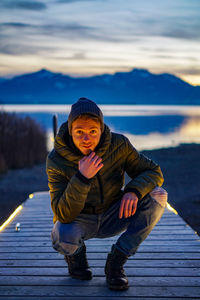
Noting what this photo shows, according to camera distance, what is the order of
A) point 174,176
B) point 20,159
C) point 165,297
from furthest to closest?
point 20,159 → point 174,176 → point 165,297

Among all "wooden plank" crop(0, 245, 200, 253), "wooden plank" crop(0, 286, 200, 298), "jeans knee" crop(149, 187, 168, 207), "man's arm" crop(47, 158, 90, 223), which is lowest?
"wooden plank" crop(0, 245, 200, 253)

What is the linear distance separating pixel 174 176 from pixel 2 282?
7.77 m

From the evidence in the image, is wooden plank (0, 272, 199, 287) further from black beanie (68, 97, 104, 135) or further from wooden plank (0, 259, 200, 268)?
black beanie (68, 97, 104, 135)

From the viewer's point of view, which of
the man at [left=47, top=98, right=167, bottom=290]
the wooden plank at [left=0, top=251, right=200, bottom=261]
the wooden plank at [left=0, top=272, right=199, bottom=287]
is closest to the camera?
the man at [left=47, top=98, right=167, bottom=290]

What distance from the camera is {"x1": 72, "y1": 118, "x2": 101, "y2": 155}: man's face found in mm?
2387

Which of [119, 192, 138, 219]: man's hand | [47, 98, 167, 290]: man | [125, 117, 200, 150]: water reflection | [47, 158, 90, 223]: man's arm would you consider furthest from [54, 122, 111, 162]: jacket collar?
[125, 117, 200, 150]: water reflection

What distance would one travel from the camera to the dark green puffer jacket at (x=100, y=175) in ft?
7.79

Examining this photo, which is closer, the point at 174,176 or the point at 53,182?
the point at 53,182

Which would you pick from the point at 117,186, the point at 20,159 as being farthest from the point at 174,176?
the point at 117,186

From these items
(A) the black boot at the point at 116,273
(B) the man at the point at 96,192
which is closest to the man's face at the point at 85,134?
(B) the man at the point at 96,192

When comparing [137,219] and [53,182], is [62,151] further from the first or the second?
[137,219]

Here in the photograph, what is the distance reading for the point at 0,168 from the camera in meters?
10.1

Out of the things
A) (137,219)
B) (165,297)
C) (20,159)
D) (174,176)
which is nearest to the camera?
(165,297)

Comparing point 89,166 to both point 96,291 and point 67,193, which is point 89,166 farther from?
point 96,291
